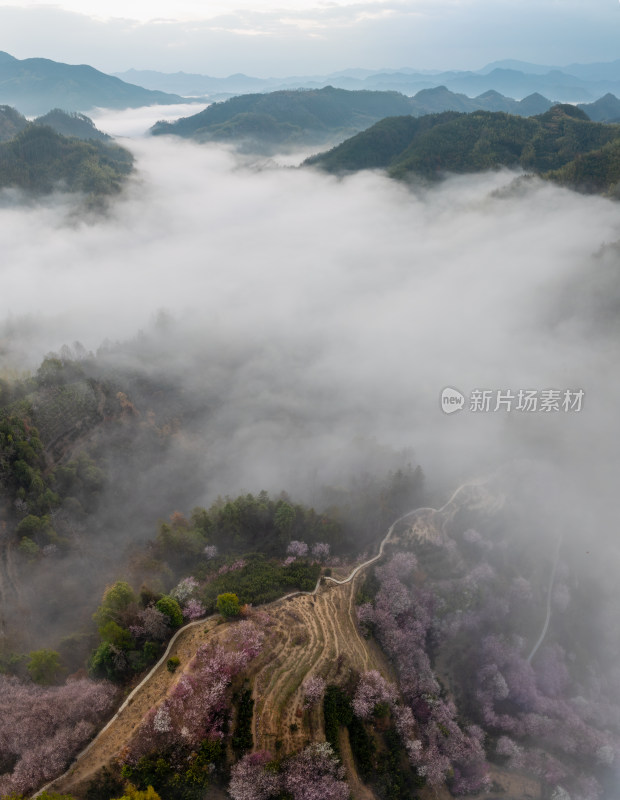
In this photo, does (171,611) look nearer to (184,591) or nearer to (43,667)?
(184,591)

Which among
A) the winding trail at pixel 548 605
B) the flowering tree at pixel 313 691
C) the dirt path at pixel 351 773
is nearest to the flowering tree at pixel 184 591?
the flowering tree at pixel 313 691

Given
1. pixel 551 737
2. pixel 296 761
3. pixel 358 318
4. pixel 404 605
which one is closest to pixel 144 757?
pixel 296 761

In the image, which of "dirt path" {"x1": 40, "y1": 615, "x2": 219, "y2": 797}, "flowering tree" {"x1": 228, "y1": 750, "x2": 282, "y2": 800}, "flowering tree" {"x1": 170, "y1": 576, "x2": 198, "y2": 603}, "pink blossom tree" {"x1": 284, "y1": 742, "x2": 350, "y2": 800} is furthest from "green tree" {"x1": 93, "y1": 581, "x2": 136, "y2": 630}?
"pink blossom tree" {"x1": 284, "y1": 742, "x2": 350, "y2": 800}

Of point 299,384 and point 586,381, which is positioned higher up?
point 586,381

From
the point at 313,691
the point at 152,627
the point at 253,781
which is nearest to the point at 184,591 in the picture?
the point at 152,627

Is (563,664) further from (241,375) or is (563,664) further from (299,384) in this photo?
(241,375)

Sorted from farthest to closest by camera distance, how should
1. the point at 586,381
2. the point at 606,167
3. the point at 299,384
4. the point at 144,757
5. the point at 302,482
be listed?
1. the point at 606,167
2. the point at 299,384
3. the point at 586,381
4. the point at 302,482
5. the point at 144,757

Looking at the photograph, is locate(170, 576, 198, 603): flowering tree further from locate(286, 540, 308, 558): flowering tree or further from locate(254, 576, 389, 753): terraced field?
locate(286, 540, 308, 558): flowering tree

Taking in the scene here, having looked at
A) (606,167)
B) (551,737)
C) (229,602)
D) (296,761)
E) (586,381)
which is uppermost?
(606,167)
